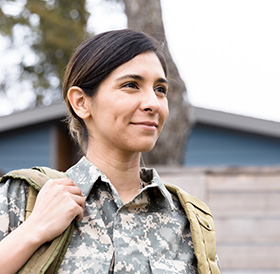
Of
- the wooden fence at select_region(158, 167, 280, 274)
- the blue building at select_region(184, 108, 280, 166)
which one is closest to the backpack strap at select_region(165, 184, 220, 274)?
the wooden fence at select_region(158, 167, 280, 274)

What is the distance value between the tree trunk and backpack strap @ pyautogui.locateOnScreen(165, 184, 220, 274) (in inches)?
168

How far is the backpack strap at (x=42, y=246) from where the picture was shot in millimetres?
1966

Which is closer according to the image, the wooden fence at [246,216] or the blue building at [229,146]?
the wooden fence at [246,216]

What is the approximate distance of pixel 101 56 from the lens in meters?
2.28

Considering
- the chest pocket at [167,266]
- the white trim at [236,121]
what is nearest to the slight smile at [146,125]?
the chest pocket at [167,266]

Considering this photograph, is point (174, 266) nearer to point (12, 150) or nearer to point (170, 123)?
point (170, 123)

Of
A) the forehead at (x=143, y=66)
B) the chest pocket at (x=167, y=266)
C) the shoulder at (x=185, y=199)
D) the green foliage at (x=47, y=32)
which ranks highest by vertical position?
the forehead at (x=143, y=66)

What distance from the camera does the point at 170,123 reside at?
22.7ft

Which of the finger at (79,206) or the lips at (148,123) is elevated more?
the lips at (148,123)

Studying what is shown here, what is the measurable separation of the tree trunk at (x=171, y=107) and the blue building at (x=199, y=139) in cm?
327

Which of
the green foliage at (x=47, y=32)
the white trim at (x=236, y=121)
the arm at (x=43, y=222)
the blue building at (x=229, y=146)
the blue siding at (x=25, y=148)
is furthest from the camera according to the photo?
the green foliage at (x=47, y=32)

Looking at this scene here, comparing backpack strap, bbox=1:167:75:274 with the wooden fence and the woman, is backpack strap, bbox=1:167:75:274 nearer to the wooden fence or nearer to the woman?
the woman

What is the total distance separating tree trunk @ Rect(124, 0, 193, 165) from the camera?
22.2ft

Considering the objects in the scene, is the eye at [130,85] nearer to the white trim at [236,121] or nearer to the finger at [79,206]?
the finger at [79,206]
